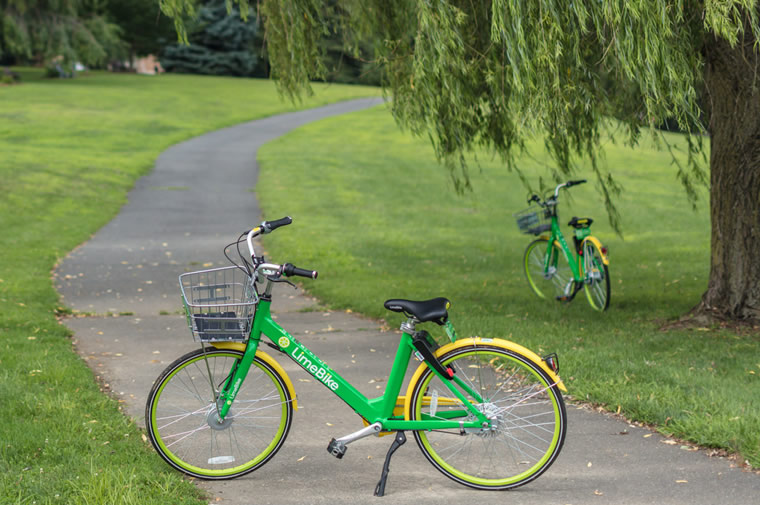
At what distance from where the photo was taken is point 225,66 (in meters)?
65.9

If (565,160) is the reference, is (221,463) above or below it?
Answer: below

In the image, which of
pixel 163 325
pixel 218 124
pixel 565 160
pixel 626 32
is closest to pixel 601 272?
pixel 565 160

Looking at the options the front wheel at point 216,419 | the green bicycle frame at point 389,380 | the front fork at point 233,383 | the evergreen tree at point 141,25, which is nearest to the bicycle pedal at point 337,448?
the green bicycle frame at point 389,380

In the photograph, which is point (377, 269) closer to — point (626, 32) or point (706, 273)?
point (706, 273)

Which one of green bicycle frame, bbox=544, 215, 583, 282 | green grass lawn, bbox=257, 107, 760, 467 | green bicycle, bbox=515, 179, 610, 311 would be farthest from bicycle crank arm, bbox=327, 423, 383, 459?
green bicycle frame, bbox=544, 215, 583, 282

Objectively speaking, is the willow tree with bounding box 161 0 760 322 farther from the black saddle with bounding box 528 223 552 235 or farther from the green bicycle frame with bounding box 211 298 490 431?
the green bicycle frame with bounding box 211 298 490 431

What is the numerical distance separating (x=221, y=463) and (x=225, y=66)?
210ft

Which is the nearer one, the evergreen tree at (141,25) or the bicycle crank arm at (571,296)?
the bicycle crank arm at (571,296)

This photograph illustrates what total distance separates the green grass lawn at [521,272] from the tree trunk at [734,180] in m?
0.49

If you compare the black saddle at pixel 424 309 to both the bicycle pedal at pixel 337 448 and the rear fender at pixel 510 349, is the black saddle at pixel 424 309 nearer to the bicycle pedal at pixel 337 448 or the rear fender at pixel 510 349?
the rear fender at pixel 510 349

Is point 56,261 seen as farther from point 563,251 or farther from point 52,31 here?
point 52,31

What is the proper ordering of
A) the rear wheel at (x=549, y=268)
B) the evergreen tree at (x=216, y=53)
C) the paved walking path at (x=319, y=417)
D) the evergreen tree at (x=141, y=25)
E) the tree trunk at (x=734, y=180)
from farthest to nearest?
the evergreen tree at (x=141, y=25)
the evergreen tree at (x=216, y=53)
the rear wheel at (x=549, y=268)
the tree trunk at (x=734, y=180)
the paved walking path at (x=319, y=417)

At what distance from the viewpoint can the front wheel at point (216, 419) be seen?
4680 mm

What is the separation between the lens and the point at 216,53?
216ft
